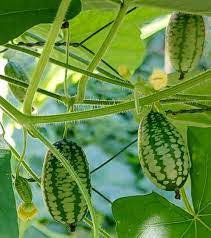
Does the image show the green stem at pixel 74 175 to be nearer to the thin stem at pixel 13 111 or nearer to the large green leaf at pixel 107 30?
the thin stem at pixel 13 111

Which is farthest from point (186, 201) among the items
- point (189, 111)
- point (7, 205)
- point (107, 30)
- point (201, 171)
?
point (107, 30)

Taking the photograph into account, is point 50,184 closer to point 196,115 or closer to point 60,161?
point 60,161

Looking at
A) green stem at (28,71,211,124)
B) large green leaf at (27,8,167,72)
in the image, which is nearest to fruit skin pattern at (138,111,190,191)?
green stem at (28,71,211,124)

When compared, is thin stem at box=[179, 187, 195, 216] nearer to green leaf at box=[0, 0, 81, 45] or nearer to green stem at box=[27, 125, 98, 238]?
green stem at box=[27, 125, 98, 238]

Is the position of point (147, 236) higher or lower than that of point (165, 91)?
lower

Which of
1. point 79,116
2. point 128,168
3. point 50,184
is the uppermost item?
point 79,116

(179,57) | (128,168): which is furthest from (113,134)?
(179,57)

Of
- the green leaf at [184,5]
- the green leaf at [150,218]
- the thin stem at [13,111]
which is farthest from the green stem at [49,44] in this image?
the green leaf at [150,218]
